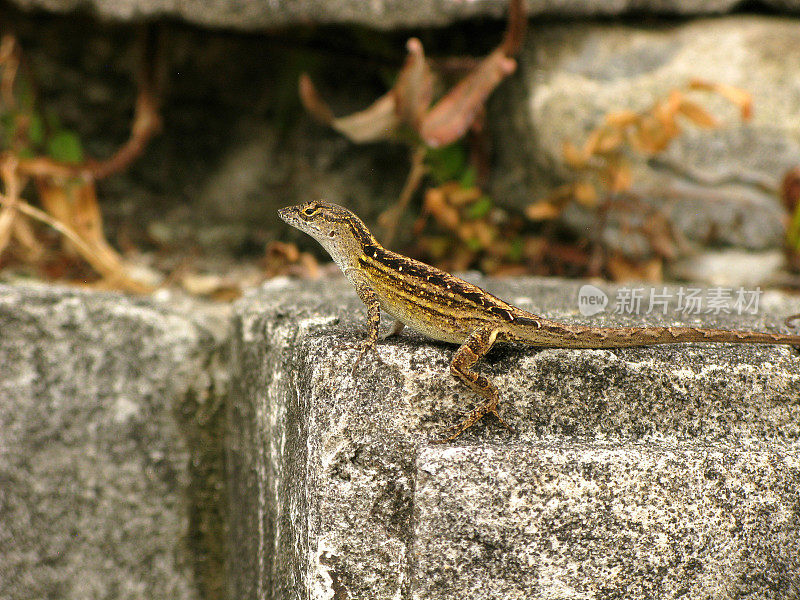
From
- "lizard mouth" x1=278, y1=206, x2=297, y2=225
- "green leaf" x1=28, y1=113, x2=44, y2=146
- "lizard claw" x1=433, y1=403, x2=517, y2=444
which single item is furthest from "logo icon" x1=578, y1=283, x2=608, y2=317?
"green leaf" x1=28, y1=113, x2=44, y2=146

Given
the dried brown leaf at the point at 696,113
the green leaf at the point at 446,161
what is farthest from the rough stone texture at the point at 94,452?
the dried brown leaf at the point at 696,113

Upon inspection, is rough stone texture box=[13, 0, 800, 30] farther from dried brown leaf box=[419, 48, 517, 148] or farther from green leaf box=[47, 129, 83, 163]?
green leaf box=[47, 129, 83, 163]

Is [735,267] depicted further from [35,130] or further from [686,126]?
[35,130]

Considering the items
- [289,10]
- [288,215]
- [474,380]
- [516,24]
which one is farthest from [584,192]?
[474,380]

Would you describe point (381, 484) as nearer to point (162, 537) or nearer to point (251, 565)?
point (251, 565)

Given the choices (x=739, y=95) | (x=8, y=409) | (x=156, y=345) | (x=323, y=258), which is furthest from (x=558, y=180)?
(x=8, y=409)
